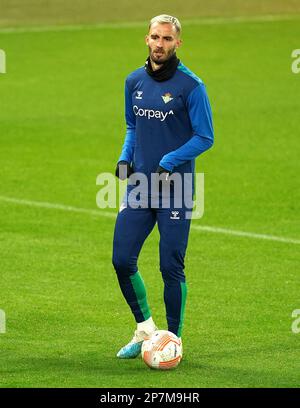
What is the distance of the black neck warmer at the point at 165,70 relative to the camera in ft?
34.9

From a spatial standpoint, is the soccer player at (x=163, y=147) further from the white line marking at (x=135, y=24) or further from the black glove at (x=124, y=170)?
the white line marking at (x=135, y=24)

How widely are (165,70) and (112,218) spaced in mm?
6254

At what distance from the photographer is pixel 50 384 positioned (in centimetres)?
1005

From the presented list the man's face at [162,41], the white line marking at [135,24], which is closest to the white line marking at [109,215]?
the man's face at [162,41]

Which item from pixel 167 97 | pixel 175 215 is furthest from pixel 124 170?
pixel 167 97

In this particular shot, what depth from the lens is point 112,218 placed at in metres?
16.8

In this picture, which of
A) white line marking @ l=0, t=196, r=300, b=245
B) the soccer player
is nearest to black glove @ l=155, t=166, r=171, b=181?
the soccer player

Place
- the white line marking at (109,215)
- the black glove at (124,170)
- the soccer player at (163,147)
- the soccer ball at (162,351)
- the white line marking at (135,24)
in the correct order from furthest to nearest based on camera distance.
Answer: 1. the white line marking at (135,24)
2. the white line marking at (109,215)
3. the black glove at (124,170)
4. the soccer player at (163,147)
5. the soccer ball at (162,351)

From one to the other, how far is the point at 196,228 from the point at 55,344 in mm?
5118

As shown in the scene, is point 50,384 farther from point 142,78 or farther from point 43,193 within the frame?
point 43,193

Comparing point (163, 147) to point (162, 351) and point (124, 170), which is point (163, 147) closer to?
point (124, 170)

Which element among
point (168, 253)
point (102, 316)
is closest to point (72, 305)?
point (102, 316)

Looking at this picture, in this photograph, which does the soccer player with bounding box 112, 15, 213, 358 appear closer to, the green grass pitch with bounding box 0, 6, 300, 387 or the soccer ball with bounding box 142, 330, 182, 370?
the soccer ball with bounding box 142, 330, 182, 370

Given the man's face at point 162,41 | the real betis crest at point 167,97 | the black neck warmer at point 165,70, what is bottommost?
the real betis crest at point 167,97
